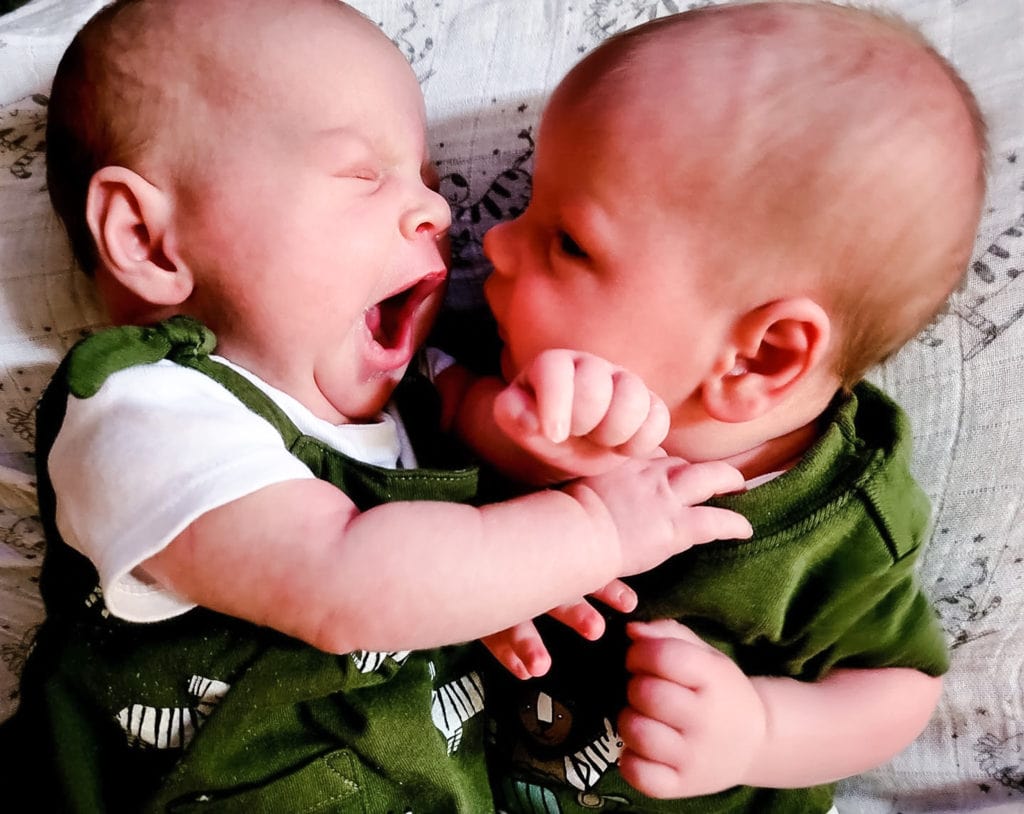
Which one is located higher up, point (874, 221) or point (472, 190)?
point (874, 221)

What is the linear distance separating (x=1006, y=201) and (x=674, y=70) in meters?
0.41

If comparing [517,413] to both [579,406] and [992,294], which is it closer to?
[579,406]

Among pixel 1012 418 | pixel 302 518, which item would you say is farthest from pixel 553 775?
pixel 1012 418

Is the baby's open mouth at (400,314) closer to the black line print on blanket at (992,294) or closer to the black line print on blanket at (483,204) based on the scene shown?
the black line print on blanket at (483,204)

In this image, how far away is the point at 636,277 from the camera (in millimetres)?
708

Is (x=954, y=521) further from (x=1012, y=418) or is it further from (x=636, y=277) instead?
(x=636, y=277)

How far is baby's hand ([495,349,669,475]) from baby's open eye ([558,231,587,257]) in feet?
0.40

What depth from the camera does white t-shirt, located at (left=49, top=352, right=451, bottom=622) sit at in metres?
0.60

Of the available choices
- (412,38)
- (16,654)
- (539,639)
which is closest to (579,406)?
(539,639)

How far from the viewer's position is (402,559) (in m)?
0.62

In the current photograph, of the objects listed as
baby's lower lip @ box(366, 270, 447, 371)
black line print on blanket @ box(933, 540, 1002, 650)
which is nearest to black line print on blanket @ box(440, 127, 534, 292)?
baby's lower lip @ box(366, 270, 447, 371)

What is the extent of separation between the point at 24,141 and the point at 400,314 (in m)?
0.46

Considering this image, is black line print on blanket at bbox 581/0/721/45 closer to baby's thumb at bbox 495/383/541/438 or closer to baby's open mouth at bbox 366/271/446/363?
baby's open mouth at bbox 366/271/446/363

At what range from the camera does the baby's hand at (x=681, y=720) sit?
748mm
